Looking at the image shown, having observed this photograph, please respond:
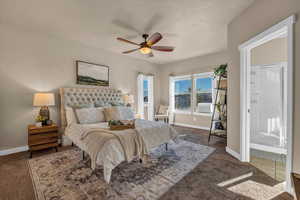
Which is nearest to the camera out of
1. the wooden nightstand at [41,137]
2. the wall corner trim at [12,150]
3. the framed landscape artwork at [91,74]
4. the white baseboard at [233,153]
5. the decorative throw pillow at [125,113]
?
the white baseboard at [233,153]

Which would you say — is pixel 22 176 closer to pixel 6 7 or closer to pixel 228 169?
pixel 6 7

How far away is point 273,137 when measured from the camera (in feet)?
10.4

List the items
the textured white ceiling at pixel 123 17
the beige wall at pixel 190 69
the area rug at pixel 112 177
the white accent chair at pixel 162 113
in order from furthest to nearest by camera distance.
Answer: the white accent chair at pixel 162 113 < the beige wall at pixel 190 69 < the textured white ceiling at pixel 123 17 < the area rug at pixel 112 177

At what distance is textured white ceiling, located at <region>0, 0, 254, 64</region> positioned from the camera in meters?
2.32

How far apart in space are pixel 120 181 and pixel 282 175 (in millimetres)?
2524

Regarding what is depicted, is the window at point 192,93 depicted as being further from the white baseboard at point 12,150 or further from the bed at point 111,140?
the white baseboard at point 12,150

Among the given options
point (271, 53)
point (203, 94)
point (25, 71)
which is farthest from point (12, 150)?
point (271, 53)

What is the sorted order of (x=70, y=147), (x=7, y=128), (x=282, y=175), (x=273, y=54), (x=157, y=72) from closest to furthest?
(x=282, y=175), (x=7, y=128), (x=273, y=54), (x=70, y=147), (x=157, y=72)

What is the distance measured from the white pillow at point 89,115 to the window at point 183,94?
3.86m

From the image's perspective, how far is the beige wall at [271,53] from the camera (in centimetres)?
312

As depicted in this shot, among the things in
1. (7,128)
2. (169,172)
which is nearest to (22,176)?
(7,128)

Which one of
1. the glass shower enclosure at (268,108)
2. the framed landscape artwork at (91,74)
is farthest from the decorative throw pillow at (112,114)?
the glass shower enclosure at (268,108)

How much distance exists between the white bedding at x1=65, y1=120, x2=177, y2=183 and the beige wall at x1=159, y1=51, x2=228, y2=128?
9.61ft

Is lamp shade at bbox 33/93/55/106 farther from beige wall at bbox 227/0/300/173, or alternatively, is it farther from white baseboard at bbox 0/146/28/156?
beige wall at bbox 227/0/300/173
